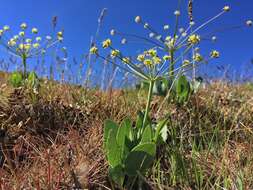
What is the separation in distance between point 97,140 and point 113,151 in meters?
0.54

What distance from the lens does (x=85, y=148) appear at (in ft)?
10.2

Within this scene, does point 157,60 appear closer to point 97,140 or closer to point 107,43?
point 107,43

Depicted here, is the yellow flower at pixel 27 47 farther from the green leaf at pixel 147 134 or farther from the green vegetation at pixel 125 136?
the green leaf at pixel 147 134

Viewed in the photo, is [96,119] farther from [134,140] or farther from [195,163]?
[195,163]

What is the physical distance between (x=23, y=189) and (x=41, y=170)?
0.62ft

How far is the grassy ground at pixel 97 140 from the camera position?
2.66 metres

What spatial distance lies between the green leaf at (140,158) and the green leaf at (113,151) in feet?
0.19

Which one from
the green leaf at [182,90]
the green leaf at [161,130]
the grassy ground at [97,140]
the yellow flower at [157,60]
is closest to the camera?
the grassy ground at [97,140]

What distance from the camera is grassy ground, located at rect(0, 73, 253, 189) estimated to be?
2656 millimetres

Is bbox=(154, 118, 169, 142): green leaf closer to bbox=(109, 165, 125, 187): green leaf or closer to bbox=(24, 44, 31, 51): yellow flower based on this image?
bbox=(109, 165, 125, 187): green leaf

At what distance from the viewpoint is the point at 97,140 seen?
327 cm

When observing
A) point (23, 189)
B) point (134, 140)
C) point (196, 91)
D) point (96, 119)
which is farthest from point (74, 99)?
point (23, 189)

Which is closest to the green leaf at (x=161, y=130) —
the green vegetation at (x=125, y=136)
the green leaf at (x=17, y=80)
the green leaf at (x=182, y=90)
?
the green vegetation at (x=125, y=136)

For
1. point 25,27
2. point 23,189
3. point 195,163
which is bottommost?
point 23,189
